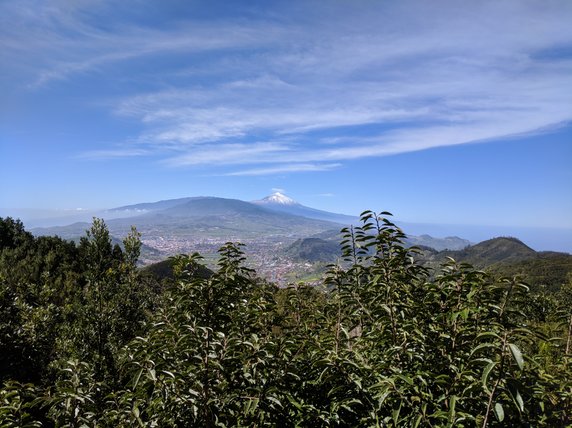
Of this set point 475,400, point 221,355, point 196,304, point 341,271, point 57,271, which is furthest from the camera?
point 57,271

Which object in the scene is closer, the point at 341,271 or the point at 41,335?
the point at 341,271

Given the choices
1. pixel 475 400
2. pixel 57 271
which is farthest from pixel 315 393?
pixel 57 271

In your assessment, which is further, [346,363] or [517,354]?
[346,363]

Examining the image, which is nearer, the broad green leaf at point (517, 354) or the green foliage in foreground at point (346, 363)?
the broad green leaf at point (517, 354)

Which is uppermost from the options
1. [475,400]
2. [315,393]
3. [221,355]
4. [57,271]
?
[221,355]

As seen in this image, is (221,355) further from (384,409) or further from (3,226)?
(3,226)

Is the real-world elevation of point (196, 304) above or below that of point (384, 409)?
above

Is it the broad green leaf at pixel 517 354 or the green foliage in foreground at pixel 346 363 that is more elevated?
the broad green leaf at pixel 517 354

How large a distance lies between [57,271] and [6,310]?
31317mm

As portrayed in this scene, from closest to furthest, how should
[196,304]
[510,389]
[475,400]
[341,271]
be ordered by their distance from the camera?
[510,389], [475,400], [196,304], [341,271]

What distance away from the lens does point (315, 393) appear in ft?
13.9

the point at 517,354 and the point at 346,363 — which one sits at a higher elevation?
the point at 517,354

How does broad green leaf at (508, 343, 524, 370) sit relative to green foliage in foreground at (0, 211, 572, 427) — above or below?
above

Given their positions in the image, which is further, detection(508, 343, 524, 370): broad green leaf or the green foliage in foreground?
the green foliage in foreground
